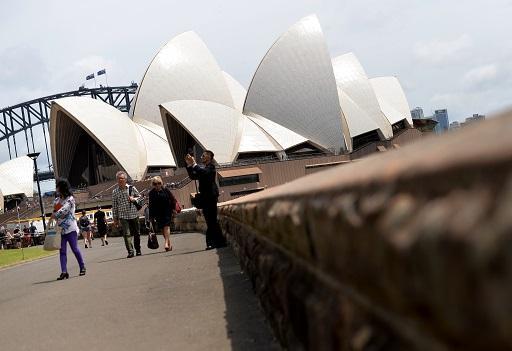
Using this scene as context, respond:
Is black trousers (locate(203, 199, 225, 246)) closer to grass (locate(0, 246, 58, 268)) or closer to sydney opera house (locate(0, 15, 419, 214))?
grass (locate(0, 246, 58, 268))

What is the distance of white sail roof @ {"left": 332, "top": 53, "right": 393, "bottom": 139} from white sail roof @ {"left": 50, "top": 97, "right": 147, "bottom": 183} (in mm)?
20438

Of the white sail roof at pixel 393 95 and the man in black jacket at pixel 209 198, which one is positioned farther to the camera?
the white sail roof at pixel 393 95

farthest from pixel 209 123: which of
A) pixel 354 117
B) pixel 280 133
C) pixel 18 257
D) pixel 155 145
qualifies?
pixel 18 257

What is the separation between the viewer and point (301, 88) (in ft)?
186

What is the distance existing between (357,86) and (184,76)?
55.9 ft

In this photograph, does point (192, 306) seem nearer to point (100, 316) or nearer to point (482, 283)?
point (100, 316)

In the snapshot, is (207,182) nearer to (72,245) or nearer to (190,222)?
(72,245)

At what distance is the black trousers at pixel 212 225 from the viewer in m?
10.5

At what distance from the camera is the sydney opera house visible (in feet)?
178

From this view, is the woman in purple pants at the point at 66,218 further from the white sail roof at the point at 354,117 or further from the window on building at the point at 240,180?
the white sail roof at the point at 354,117

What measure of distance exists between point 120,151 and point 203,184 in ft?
158

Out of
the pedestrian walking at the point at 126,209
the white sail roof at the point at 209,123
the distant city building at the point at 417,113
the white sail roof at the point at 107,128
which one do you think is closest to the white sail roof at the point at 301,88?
the white sail roof at the point at 209,123

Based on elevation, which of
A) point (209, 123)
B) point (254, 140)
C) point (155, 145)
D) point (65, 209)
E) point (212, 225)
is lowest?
point (212, 225)

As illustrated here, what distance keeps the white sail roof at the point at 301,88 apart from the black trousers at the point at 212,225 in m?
46.3
